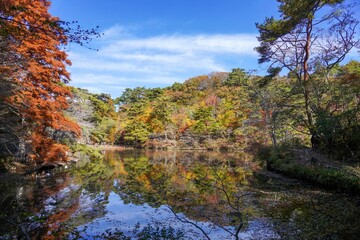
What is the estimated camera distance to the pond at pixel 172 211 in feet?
17.7

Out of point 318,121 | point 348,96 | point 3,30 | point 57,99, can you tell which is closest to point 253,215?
point 318,121

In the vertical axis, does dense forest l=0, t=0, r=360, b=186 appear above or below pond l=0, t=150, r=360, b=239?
above

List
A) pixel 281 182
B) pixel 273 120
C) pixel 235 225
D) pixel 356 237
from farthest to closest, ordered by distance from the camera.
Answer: pixel 273 120
pixel 281 182
pixel 235 225
pixel 356 237

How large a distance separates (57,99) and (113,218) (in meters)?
8.91

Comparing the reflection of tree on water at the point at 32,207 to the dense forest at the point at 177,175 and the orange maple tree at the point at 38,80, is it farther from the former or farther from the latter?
the orange maple tree at the point at 38,80

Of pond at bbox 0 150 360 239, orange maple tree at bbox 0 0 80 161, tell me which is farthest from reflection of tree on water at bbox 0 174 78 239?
orange maple tree at bbox 0 0 80 161

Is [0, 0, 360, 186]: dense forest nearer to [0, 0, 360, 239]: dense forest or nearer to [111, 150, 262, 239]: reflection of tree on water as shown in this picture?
[0, 0, 360, 239]: dense forest

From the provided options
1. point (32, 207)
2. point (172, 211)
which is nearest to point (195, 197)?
point (172, 211)

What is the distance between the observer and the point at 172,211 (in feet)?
13.8

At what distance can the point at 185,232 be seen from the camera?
220 inches

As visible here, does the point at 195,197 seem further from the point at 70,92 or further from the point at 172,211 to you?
the point at 70,92

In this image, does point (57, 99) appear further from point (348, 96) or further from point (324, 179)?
point (348, 96)

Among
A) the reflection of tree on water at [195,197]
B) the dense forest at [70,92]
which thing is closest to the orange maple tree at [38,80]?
the dense forest at [70,92]

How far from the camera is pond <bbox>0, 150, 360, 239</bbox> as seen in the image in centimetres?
539
